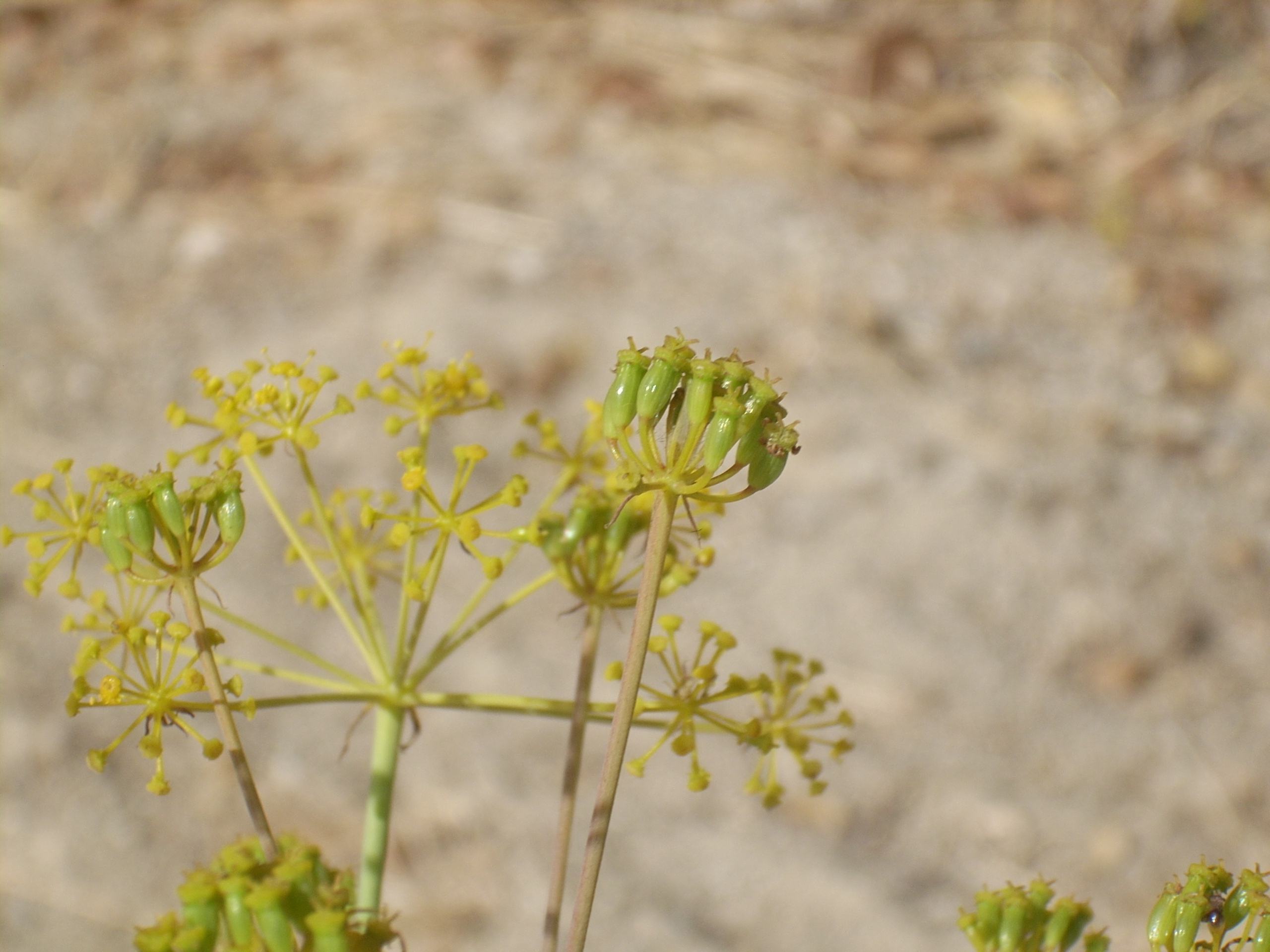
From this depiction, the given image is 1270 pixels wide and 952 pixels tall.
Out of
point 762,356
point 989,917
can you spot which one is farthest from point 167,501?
point 762,356

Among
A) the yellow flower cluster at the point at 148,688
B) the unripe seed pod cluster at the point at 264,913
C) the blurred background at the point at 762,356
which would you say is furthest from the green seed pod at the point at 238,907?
the blurred background at the point at 762,356

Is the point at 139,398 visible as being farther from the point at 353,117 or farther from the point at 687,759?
the point at 687,759

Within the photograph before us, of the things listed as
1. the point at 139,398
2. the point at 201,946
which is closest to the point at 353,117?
the point at 139,398

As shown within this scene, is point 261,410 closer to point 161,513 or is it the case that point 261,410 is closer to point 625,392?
point 161,513

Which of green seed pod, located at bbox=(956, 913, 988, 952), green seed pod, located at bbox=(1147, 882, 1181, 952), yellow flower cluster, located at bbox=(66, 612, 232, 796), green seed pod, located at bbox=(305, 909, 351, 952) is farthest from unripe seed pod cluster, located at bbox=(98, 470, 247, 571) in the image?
green seed pod, located at bbox=(1147, 882, 1181, 952)

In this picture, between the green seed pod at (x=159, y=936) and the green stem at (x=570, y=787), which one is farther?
the green stem at (x=570, y=787)

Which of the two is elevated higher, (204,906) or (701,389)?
(701,389)

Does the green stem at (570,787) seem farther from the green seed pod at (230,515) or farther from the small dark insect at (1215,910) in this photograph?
the small dark insect at (1215,910)

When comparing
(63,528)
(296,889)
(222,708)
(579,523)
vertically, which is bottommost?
(296,889)
